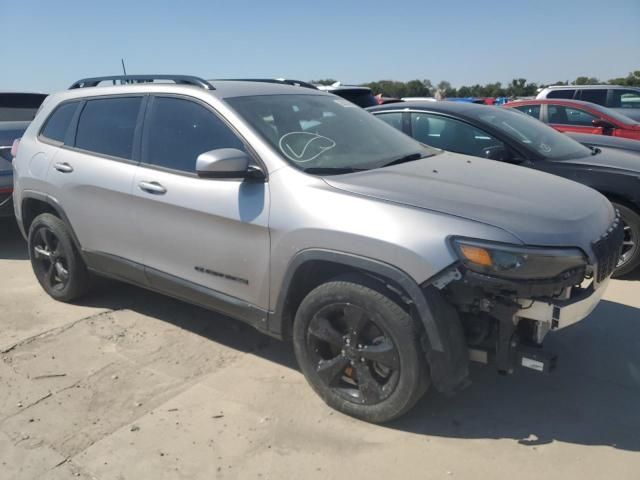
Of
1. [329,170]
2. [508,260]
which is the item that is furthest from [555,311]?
[329,170]

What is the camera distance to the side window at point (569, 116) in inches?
353

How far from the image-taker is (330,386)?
309cm

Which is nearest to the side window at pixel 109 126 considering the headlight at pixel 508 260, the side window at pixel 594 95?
the headlight at pixel 508 260

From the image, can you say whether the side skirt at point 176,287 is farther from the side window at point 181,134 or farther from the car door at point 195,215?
the side window at point 181,134

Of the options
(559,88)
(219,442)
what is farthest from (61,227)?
(559,88)

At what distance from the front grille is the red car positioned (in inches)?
246

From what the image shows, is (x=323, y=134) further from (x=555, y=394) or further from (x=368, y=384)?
(x=555, y=394)

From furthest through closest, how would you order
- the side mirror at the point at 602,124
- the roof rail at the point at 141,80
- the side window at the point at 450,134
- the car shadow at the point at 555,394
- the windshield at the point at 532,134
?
the side mirror at the point at 602,124
the side window at the point at 450,134
the windshield at the point at 532,134
the roof rail at the point at 141,80
the car shadow at the point at 555,394

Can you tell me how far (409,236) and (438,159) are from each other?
127 centimetres

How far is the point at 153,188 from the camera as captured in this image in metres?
3.62

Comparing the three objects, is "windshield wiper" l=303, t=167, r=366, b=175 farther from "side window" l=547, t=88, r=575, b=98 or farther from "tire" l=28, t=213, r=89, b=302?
"side window" l=547, t=88, r=575, b=98

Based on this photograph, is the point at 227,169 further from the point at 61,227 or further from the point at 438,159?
the point at 61,227

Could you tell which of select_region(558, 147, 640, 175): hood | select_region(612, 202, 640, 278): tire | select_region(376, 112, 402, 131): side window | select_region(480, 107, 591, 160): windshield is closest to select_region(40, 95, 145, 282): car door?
select_region(376, 112, 402, 131): side window

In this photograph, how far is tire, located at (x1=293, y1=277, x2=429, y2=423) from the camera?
8.98 ft
